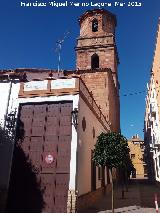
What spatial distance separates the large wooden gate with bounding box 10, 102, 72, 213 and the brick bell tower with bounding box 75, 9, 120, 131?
464 inches

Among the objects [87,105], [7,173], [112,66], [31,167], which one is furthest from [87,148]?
[112,66]

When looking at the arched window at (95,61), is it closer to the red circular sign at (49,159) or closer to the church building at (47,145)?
the church building at (47,145)

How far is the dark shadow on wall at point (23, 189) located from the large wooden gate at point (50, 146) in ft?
0.75

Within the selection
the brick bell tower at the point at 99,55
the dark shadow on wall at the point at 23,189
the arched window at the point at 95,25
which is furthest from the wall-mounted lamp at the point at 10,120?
the arched window at the point at 95,25

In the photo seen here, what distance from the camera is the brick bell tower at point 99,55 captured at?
Result: 84.2 ft

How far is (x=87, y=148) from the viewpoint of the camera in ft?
49.5

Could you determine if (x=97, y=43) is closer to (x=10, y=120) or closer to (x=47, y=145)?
(x=10, y=120)

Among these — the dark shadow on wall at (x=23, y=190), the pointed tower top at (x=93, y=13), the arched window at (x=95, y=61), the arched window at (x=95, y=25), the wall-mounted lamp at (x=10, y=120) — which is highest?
the pointed tower top at (x=93, y=13)

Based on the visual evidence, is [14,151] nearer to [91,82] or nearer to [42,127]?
[42,127]

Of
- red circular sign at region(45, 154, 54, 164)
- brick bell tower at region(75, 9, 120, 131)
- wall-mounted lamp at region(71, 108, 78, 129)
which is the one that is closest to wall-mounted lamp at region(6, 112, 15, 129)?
red circular sign at region(45, 154, 54, 164)

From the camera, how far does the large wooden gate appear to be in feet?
39.7

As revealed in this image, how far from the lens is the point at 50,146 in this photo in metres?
13.0

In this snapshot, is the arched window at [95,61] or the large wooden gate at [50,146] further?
the arched window at [95,61]

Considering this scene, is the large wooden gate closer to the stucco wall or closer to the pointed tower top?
the stucco wall
